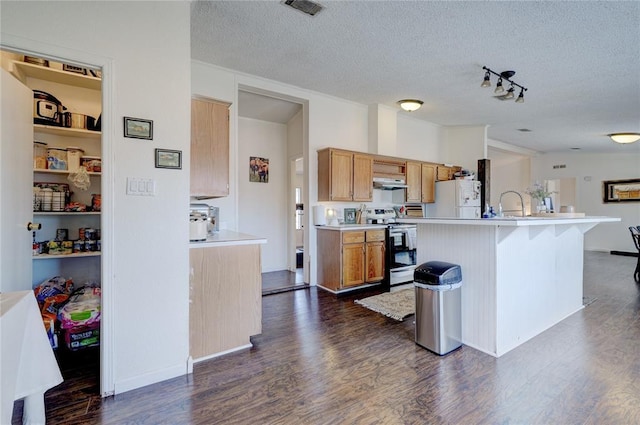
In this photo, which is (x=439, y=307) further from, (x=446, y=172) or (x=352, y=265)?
(x=446, y=172)

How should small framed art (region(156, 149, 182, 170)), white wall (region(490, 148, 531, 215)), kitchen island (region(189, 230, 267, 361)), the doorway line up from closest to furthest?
small framed art (region(156, 149, 182, 170)) < kitchen island (region(189, 230, 267, 361)) < the doorway < white wall (region(490, 148, 531, 215))

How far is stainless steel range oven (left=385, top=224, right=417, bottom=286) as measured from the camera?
15.3 feet

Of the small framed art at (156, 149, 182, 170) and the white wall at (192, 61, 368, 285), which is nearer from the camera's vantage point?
the small framed art at (156, 149, 182, 170)

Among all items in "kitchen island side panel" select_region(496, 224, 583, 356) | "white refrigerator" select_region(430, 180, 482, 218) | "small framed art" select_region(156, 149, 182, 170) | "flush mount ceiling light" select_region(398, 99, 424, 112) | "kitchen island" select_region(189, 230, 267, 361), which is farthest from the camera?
"white refrigerator" select_region(430, 180, 482, 218)

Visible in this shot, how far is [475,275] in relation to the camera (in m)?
2.56

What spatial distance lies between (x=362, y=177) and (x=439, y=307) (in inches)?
109

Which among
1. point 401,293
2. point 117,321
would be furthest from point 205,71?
point 401,293

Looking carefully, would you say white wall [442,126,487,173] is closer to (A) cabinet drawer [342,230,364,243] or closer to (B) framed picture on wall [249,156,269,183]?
(A) cabinet drawer [342,230,364,243]

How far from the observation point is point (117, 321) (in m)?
1.97

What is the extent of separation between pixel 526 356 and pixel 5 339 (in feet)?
10.4

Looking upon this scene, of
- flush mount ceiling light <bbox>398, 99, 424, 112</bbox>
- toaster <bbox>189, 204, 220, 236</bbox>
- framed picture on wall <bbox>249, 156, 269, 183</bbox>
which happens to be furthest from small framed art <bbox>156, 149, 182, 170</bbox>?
flush mount ceiling light <bbox>398, 99, 424, 112</bbox>

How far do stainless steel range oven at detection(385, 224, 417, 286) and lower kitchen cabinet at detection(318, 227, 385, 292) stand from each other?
11cm

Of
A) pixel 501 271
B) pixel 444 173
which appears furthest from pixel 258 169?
pixel 501 271

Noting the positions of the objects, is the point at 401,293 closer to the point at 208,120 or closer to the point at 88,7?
the point at 208,120
